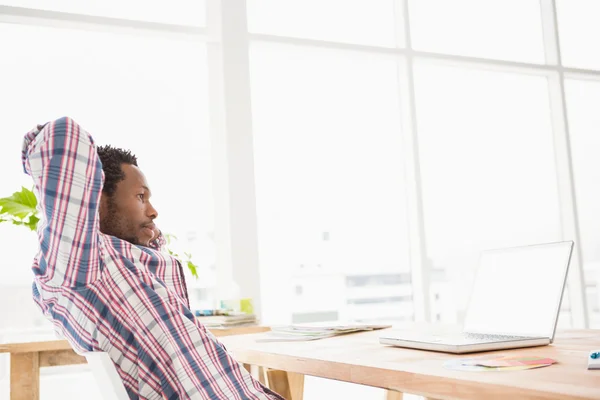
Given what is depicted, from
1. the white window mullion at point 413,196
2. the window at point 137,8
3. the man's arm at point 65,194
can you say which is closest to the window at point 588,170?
the white window mullion at point 413,196

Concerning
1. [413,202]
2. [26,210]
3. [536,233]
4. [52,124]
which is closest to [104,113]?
[26,210]

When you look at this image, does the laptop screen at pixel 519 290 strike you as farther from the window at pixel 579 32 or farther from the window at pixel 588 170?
the window at pixel 579 32

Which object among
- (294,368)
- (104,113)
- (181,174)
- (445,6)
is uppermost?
(445,6)

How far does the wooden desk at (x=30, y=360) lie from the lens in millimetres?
2293

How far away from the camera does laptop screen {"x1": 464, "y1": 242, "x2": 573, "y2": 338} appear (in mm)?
1318

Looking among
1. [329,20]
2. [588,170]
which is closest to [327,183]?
[329,20]

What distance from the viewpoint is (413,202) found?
3.97 metres

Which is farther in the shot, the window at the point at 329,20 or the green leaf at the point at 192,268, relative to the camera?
the window at the point at 329,20

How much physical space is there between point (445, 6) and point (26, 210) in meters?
2.86

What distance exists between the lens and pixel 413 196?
3967 mm

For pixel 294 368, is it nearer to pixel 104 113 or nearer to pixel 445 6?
pixel 104 113

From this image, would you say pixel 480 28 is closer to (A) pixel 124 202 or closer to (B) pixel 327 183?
(B) pixel 327 183

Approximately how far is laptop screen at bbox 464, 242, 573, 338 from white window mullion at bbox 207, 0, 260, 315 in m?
1.91

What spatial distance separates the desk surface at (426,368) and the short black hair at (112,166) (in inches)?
18.6
